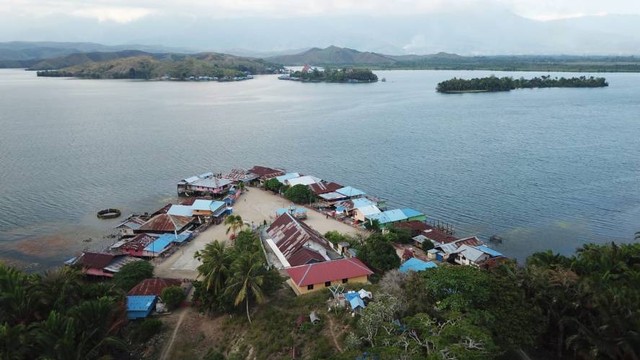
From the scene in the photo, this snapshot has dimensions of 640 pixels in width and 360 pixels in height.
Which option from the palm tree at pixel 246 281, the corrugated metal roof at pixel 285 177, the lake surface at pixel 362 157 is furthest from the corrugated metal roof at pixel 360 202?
the palm tree at pixel 246 281

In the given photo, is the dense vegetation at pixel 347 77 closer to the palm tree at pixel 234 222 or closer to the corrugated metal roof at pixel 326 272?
the palm tree at pixel 234 222

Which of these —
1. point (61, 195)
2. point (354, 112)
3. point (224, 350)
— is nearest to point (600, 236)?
point (224, 350)

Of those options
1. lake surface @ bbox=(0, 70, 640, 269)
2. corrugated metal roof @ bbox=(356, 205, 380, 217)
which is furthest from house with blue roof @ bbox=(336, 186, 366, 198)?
corrugated metal roof @ bbox=(356, 205, 380, 217)

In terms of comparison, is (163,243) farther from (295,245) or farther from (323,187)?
(323,187)

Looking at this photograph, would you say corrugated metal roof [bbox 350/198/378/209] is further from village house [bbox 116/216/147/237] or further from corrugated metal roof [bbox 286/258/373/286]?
village house [bbox 116/216/147/237]

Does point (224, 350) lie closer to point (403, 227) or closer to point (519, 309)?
point (519, 309)
